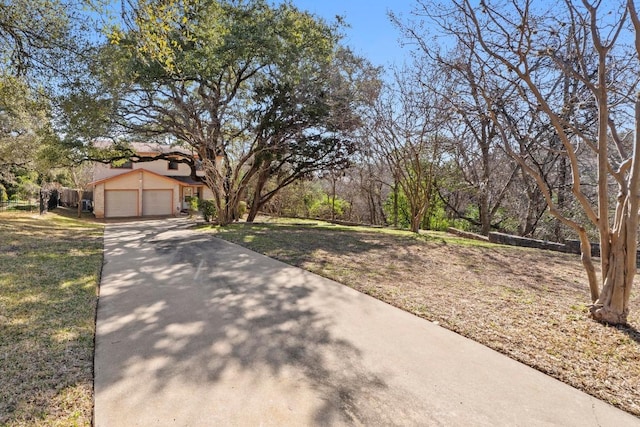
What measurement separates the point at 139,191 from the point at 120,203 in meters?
1.32

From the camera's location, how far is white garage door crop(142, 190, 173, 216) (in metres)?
22.4

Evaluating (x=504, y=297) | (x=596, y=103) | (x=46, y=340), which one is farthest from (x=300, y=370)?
(x=596, y=103)

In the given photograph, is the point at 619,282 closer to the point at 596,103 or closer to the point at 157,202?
the point at 596,103

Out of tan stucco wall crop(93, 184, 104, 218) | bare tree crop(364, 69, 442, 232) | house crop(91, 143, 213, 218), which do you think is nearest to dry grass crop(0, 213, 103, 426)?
bare tree crop(364, 69, 442, 232)

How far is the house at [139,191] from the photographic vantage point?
20875mm

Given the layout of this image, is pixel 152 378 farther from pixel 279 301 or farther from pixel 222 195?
pixel 222 195

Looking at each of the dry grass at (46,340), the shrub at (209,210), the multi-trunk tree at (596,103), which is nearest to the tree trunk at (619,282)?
the multi-trunk tree at (596,103)

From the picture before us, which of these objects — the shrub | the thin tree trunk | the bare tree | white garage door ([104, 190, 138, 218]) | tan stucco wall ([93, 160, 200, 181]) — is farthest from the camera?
tan stucco wall ([93, 160, 200, 181])

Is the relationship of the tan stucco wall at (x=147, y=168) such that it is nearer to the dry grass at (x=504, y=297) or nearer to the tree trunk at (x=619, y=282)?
the dry grass at (x=504, y=297)

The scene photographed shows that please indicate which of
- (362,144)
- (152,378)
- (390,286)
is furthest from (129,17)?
(362,144)

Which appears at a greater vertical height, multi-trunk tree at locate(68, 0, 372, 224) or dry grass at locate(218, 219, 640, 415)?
multi-trunk tree at locate(68, 0, 372, 224)

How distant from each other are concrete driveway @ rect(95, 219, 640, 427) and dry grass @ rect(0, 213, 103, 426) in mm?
149

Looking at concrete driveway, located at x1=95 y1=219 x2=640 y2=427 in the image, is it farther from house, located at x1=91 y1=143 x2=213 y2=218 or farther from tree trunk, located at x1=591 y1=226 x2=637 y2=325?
house, located at x1=91 y1=143 x2=213 y2=218

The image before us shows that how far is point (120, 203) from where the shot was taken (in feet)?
70.4
